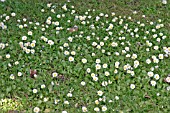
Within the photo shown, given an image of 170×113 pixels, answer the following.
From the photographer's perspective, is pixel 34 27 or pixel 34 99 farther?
pixel 34 27

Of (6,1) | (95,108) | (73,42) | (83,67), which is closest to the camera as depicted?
(95,108)

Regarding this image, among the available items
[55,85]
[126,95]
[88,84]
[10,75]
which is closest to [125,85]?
[126,95]

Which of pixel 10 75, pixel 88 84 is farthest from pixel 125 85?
pixel 10 75

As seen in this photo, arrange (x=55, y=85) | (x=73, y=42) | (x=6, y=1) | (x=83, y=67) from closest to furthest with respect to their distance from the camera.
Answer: (x=55, y=85), (x=83, y=67), (x=73, y=42), (x=6, y=1)

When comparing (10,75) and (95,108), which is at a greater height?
(10,75)

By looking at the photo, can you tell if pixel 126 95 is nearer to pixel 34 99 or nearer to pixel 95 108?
pixel 95 108

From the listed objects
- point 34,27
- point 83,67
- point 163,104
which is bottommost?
point 163,104
